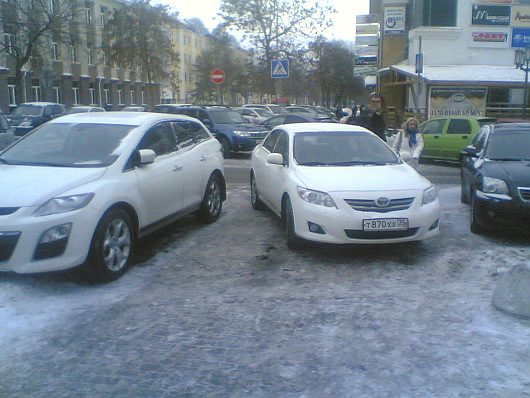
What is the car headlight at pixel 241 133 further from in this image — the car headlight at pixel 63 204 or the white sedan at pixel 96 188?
the car headlight at pixel 63 204

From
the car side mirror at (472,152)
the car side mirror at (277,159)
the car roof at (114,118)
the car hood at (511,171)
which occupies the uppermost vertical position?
the car roof at (114,118)

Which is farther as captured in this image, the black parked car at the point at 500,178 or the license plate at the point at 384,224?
the black parked car at the point at 500,178

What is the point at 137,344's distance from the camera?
14.4ft

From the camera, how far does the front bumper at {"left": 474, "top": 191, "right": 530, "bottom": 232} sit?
6918 millimetres

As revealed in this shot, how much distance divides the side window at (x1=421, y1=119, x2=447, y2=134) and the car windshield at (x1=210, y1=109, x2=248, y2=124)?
5.97m

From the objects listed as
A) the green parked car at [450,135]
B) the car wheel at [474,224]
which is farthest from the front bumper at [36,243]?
the green parked car at [450,135]

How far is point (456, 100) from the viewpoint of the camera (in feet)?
87.9

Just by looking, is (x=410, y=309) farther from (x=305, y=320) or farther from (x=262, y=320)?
(x=262, y=320)

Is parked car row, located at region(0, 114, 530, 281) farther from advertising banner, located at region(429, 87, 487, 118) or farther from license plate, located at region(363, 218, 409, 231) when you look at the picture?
advertising banner, located at region(429, 87, 487, 118)

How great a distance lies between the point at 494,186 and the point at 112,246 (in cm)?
462

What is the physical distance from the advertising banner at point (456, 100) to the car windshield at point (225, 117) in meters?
10.9

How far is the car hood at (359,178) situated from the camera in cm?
653

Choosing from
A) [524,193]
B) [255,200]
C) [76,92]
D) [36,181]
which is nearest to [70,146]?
[36,181]

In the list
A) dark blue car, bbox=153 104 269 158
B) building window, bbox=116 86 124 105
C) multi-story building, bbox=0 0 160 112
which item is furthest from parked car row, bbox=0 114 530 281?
building window, bbox=116 86 124 105
